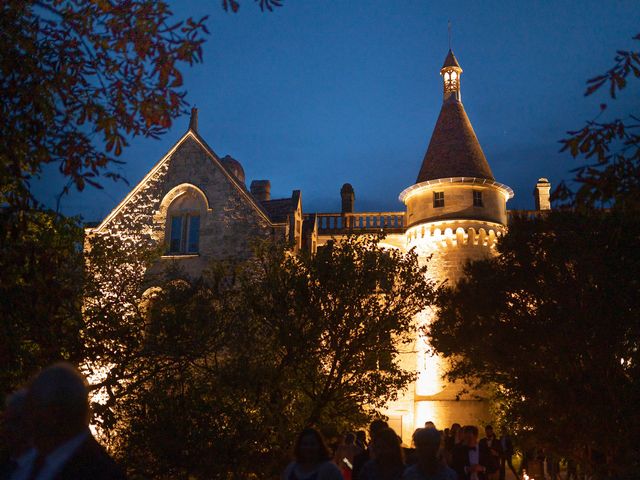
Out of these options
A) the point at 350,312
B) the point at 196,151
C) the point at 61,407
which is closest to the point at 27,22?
the point at 61,407

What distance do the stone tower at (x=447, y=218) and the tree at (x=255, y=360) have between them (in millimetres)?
9868

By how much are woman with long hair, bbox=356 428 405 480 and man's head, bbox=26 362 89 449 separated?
4.34 m

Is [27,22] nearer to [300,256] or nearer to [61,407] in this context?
[61,407]

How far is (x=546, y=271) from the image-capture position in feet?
68.6

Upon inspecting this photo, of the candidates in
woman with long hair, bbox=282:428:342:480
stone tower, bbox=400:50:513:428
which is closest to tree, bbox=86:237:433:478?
woman with long hair, bbox=282:428:342:480

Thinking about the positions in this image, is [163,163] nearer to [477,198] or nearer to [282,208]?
[282,208]

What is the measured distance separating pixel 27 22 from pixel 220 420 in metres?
9.98

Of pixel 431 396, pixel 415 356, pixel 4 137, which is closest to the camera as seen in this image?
pixel 4 137

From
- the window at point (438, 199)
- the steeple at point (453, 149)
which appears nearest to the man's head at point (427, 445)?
the window at point (438, 199)

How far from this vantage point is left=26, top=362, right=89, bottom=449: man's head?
3102 millimetres

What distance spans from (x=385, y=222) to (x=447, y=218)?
3.65 metres

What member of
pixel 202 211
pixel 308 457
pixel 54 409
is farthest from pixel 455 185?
pixel 54 409

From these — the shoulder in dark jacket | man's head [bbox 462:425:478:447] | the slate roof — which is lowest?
man's head [bbox 462:425:478:447]

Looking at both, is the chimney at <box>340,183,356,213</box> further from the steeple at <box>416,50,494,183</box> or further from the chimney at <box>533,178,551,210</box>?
the chimney at <box>533,178,551,210</box>
